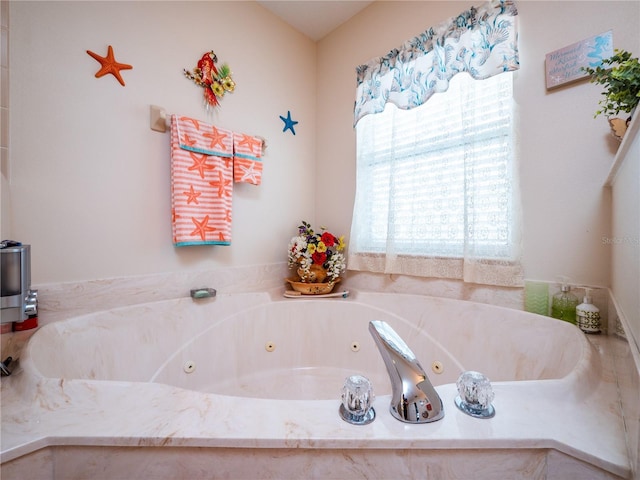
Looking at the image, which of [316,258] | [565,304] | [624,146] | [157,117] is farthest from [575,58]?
[157,117]

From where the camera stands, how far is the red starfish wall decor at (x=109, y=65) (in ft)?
3.73

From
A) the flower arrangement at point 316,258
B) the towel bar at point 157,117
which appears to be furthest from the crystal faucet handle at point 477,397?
the towel bar at point 157,117

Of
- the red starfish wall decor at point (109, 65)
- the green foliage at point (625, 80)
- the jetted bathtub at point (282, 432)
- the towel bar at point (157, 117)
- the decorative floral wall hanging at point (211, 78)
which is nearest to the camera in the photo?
the jetted bathtub at point (282, 432)

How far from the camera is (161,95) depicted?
1.31 m

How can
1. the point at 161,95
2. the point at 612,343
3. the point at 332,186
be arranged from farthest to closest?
the point at 332,186 < the point at 161,95 < the point at 612,343

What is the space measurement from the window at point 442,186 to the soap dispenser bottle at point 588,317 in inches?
9.1

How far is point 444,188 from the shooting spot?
1371 mm

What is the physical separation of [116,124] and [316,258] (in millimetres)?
1195

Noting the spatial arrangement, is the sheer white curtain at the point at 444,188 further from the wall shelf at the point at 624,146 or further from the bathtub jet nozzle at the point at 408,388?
the bathtub jet nozzle at the point at 408,388

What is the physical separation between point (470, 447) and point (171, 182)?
1487 mm

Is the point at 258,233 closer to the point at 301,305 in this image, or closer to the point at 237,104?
the point at 301,305

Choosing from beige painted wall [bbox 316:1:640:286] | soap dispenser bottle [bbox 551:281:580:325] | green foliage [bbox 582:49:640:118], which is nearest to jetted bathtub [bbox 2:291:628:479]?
soap dispenser bottle [bbox 551:281:580:325]

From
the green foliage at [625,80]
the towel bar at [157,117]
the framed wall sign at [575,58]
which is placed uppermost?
the framed wall sign at [575,58]

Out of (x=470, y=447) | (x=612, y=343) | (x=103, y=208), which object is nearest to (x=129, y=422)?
(x=470, y=447)
